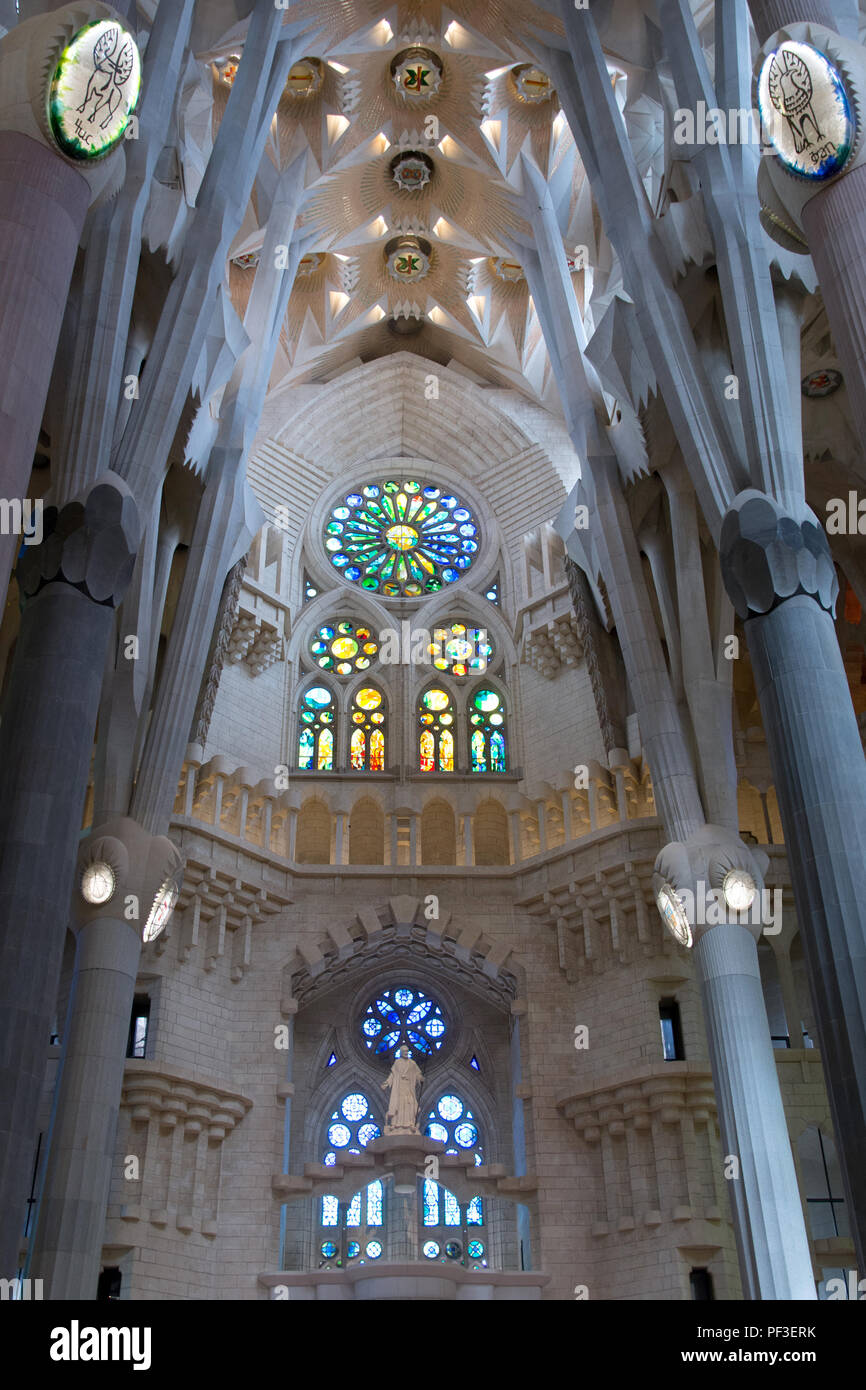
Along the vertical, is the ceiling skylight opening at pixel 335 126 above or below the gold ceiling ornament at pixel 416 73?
below

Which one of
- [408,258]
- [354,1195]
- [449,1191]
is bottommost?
[354,1195]

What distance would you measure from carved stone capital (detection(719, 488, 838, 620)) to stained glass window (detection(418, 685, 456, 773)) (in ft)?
36.6

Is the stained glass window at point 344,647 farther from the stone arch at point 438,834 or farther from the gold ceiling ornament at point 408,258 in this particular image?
the gold ceiling ornament at point 408,258

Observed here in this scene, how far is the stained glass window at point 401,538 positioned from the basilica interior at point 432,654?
0.33 feet

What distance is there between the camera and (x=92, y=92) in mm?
9117

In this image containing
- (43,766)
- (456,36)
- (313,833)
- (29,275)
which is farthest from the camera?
(313,833)

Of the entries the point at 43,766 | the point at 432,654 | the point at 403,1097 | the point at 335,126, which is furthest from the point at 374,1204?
the point at 335,126

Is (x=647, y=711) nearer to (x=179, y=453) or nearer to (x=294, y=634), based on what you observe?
(x=179, y=453)

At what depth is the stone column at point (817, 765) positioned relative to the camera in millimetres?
8867

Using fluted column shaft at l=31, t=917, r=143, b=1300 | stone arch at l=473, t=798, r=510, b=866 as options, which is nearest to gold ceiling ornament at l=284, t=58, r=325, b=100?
stone arch at l=473, t=798, r=510, b=866

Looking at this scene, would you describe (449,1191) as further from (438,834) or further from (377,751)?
(377,751)

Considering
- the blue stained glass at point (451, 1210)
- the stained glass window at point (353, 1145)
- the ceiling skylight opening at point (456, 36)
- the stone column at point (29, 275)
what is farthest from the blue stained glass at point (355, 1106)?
the ceiling skylight opening at point (456, 36)

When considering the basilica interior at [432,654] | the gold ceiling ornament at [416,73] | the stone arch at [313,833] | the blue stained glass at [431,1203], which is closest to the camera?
the basilica interior at [432,654]

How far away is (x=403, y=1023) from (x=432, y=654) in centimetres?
694
